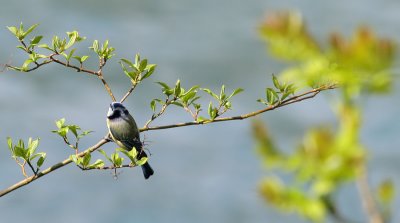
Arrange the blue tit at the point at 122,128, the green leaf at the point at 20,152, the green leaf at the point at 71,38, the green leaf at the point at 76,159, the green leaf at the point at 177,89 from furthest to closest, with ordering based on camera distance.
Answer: the blue tit at the point at 122,128
the green leaf at the point at 71,38
the green leaf at the point at 177,89
the green leaf at the point at 20,152
the green leaf at the point at 76,159

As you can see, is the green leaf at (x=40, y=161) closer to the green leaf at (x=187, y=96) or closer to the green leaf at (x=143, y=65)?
the green leaf at (x=143, y=65)

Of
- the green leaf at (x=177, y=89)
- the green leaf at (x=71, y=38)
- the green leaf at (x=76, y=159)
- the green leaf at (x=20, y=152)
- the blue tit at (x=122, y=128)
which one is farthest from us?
the blue tit at (x=122, y=128)

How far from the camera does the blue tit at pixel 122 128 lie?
180 inches

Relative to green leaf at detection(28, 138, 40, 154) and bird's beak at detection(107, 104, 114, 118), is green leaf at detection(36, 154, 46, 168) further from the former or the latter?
bird's beak at detection(107, 104, 114, 118)

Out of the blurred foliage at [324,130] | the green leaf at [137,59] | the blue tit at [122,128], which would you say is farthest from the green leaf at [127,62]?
the blurred foliage at [324,130]

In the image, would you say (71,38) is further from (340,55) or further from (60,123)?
(340,55)

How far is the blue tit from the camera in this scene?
4574 mm

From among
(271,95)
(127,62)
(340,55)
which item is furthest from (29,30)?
(340,55)

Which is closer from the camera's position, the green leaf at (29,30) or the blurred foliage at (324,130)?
the blurred foliage at (324,130)

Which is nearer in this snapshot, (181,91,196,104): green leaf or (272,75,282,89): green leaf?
(272,75,282,89): green leaf

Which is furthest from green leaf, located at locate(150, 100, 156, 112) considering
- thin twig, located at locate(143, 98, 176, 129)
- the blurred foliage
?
the blurred foliage

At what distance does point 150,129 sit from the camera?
3.93 meters

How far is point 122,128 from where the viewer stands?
463 centimetres

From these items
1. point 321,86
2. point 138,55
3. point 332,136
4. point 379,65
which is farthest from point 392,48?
point 138,55
